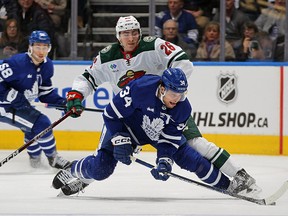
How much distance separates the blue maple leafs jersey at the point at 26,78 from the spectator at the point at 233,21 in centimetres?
177

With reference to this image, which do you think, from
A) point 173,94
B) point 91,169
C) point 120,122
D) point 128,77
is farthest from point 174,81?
point 128,77

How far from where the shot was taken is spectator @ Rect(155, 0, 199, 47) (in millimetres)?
8254

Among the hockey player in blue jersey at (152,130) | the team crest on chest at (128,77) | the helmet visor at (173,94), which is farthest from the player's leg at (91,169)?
the helmet visor at (173,94)

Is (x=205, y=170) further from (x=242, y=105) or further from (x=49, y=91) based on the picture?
(x=242, y=105)

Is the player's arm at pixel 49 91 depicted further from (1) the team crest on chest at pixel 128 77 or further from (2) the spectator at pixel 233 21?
(2) the spectator at pixel 233 21

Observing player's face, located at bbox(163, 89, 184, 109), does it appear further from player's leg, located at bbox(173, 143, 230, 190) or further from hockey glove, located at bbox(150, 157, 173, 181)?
player's leg, located at bbox(173, 143, 230, 190)

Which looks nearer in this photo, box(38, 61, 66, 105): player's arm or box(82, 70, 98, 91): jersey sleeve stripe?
box(82, 70, 98, 91): jersey sleeve stripe

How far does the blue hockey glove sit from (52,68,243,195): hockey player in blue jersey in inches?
74.4

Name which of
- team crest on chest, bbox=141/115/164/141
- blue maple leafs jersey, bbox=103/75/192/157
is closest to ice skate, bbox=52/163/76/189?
blue maple leafs jersey, bbox=103/75/192/157

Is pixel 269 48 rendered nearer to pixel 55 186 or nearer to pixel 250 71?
pixel 250 71

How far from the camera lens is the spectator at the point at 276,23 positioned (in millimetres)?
8078

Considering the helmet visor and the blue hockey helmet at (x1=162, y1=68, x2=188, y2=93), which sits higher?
the blue hockey helmet at (x1=162, y1=68, x2=188, y2=93)

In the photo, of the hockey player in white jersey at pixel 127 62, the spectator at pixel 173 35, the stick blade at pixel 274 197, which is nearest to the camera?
the stick blade at pixel 274 197

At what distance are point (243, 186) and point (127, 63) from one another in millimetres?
986
